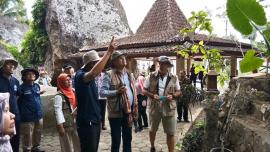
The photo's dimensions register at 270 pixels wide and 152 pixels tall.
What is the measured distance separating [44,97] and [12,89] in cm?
254

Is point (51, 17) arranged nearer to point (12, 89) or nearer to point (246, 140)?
point (12, 89)

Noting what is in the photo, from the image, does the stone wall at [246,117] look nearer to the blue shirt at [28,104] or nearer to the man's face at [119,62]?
the man's face at [119,62]

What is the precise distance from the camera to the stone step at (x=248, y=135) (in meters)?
3.07

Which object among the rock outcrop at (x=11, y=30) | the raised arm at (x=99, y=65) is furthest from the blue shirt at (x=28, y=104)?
the rock outcrop at (x=11, y=30)

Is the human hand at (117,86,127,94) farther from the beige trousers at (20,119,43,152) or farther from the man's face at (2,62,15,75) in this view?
the beige trousers at (20,119,43,152)

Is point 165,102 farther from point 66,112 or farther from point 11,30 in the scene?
point 11,30

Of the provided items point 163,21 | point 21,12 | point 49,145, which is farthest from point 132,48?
point 21,12

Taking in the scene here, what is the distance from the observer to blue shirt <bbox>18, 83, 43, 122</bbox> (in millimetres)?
5625

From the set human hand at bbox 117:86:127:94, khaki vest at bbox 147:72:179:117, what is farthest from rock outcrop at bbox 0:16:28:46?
human hand at bbox 117:86:127:94

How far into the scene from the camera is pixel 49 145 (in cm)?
662

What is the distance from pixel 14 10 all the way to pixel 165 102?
4217 centimetres

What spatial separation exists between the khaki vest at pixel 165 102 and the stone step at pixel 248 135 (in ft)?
4.06

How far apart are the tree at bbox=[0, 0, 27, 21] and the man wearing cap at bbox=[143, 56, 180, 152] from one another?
3761 centimetres

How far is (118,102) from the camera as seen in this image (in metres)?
4.46
